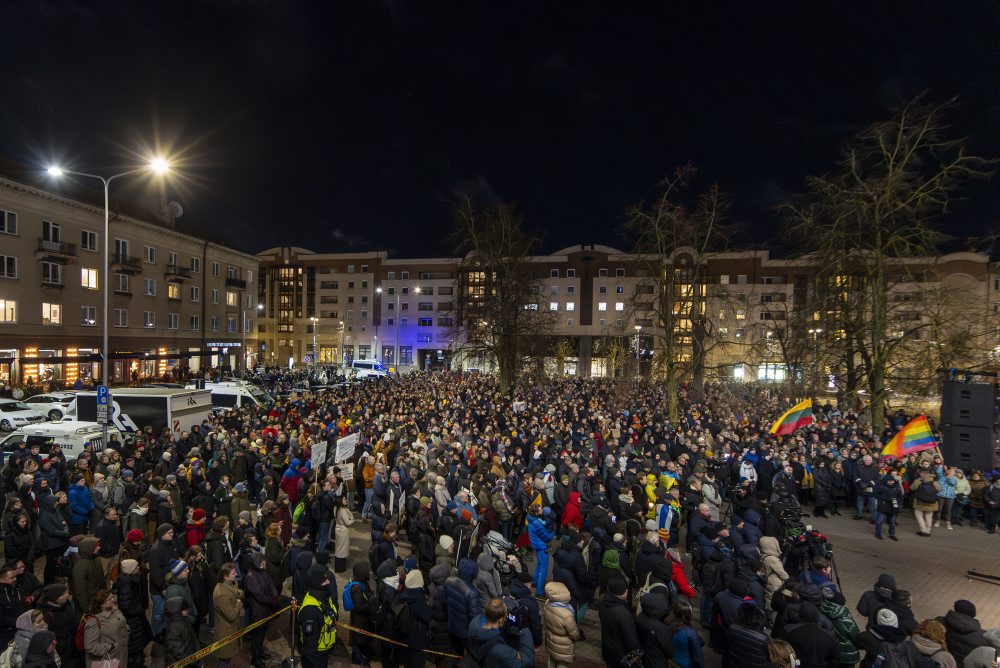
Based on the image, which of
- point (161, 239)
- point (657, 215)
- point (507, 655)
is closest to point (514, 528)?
point (507, 655)

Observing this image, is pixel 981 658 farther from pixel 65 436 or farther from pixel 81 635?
pixel 65 436

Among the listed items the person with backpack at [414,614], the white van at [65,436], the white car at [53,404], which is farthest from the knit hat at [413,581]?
the white car at [53,404]

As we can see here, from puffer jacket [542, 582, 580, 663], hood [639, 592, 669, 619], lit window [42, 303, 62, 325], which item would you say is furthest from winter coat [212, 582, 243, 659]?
lit window [42, 303, 62, 325]

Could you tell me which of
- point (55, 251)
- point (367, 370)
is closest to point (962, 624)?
A: point (55, 251)

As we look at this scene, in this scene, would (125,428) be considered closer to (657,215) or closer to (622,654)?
(622,654)

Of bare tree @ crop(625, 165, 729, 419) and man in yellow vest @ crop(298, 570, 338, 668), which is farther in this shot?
bare tree @ crop(625, 165, 729, 419)

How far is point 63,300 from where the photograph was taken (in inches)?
1282

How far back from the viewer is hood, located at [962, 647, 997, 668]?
4496mm

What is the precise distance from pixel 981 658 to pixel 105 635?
336 inches

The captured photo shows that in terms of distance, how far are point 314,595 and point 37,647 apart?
2363 millimetres

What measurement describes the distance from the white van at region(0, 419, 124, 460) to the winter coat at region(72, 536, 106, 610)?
11.1m

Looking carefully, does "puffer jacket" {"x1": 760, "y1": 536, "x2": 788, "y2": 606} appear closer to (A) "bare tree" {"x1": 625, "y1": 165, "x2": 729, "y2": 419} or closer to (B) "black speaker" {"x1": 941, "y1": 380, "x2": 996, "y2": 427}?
(B) "black speaker" {"x1": 941, "y1": 380, "x2": 996, "y2": 427}

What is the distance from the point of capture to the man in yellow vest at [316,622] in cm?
531

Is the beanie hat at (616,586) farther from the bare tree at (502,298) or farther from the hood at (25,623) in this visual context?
the bare tree at (502,298)
